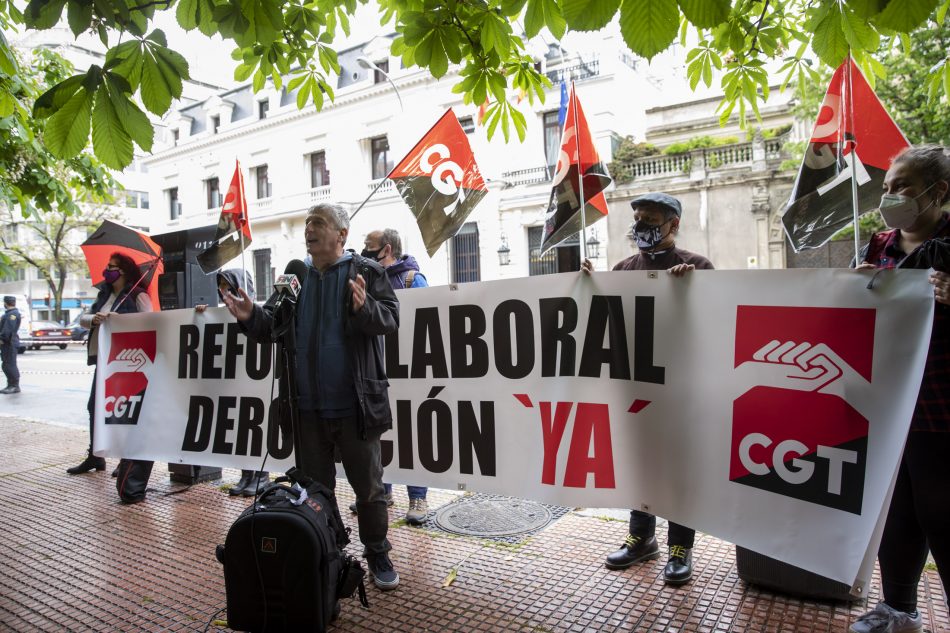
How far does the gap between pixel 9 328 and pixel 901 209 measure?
1666 centimetres

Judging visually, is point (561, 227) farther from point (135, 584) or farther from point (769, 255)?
point (769, 255)

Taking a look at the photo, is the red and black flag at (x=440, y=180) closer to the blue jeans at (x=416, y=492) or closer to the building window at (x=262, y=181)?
the blue jeans at (x=416, y=492)

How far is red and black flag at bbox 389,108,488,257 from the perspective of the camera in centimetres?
495

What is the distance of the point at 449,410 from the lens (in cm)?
417

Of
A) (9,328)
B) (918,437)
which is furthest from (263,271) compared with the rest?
(918,437)

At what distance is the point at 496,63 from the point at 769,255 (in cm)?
1928

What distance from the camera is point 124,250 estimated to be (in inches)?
237

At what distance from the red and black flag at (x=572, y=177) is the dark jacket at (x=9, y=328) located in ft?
48.1

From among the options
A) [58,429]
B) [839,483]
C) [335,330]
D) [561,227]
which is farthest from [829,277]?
[58,429]

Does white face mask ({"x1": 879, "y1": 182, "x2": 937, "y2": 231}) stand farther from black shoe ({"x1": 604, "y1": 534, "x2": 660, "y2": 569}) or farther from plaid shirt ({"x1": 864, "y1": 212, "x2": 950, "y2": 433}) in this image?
black shoe ({"x1": 604, "y1": 534, "x2": 660, "y2": 569})

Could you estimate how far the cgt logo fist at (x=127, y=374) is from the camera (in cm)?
543

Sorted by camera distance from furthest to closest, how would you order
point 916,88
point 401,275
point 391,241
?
point 916,88 < point 391,241 < point 401,275

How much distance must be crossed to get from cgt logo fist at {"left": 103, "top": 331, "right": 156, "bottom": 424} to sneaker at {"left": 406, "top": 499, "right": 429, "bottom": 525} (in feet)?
8.35

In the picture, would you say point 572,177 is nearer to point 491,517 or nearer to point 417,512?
point 491,517
